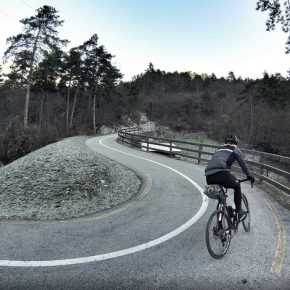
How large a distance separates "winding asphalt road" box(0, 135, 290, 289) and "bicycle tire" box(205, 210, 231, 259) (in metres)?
0.12

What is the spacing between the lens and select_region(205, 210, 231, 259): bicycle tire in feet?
16.5

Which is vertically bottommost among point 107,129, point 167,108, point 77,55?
point 107,129

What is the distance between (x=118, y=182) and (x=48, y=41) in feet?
82.9

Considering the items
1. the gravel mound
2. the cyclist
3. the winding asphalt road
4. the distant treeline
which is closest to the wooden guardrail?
the winding asphalt road

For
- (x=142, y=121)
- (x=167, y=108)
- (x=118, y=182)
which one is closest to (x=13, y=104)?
(x=142, y=121)

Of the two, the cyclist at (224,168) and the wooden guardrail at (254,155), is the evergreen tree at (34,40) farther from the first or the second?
the cyclist at (224,168)

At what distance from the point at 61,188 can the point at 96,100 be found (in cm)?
5859

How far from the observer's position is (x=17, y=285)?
13.7ft

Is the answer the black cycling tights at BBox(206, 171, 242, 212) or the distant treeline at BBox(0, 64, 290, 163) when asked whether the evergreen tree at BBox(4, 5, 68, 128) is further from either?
the black cycling tights at BBox(206, 171, 242, 212)

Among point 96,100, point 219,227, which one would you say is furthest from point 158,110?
point 219,227

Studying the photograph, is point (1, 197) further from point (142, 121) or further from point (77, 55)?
point (142, 121)

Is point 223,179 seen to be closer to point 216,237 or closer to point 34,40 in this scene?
point 216,237

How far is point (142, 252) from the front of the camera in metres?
5.25

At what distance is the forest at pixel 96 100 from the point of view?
3048cm
